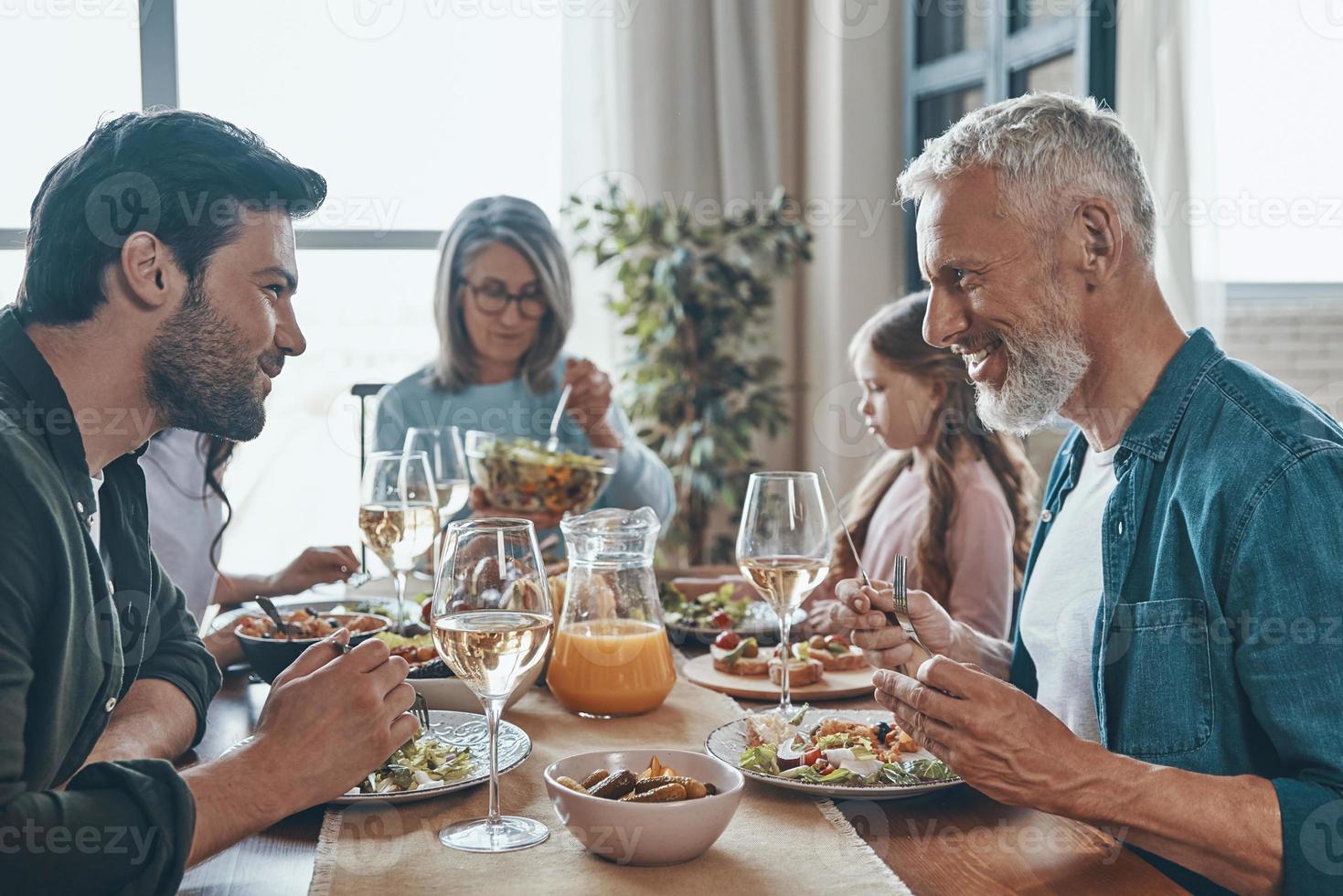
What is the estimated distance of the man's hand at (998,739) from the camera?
3.56ft

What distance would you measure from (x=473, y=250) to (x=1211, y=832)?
2.35 metres

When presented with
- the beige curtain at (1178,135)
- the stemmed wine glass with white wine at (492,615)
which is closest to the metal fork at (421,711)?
the stemmed wine glass with white wine at (492,615)

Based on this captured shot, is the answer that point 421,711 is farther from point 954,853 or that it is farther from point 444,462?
point 444,462

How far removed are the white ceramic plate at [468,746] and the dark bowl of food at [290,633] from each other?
194mm

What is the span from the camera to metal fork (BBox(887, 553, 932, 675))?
52.4 inches

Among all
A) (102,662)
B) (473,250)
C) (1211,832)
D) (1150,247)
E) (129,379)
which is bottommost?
(1211,832)

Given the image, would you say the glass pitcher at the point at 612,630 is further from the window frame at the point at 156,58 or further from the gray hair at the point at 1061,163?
the window frame at the point at 156,58

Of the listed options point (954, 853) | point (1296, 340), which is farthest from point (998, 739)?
point (1296, 340)

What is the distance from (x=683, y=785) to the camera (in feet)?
3.28

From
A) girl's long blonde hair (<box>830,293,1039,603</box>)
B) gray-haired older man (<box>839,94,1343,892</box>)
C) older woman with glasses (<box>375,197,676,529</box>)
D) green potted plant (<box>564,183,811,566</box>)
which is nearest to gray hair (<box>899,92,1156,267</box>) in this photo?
gray-haired older man (<box>839,94,1343,892</box>)

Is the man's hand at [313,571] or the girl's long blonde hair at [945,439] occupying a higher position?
the girl's long blonde hair at [945,439]

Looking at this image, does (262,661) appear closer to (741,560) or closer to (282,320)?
(282,320)

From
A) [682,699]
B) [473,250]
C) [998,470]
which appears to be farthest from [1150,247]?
[473,250]

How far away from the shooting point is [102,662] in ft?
3.73
